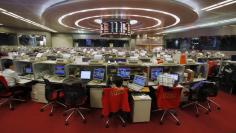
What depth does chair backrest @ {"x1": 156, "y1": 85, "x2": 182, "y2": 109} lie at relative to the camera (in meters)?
3.35

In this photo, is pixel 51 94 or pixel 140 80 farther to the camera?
pixel 140 80

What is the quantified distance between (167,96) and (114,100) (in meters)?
1.18

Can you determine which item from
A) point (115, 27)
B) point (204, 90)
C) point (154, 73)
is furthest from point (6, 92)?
point (115, 27)

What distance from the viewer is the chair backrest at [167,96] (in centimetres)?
335

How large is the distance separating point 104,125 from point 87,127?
1.17 feet

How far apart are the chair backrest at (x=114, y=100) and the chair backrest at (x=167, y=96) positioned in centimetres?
77

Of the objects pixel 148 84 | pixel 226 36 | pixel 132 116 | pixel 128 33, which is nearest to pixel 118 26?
pixel 128 33

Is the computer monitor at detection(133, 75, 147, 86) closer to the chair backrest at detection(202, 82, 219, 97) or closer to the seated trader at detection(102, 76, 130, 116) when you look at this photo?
the seated trader at detection(102, 76, 130, 116)

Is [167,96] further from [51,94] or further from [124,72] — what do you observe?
[51,94]

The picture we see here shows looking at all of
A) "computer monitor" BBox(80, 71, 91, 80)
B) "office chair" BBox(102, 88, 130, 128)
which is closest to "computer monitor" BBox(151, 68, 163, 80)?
"office chair" BBox(102, 88, 130, 128)

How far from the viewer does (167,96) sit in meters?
3.38

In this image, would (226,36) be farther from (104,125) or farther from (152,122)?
(104,125)

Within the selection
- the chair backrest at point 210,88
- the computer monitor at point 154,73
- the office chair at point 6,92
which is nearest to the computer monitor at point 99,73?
the computer monitor at point 154,73

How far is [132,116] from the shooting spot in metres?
3.45
